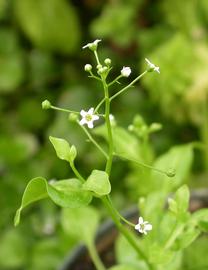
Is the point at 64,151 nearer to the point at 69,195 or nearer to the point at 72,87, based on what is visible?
the point at 69,195

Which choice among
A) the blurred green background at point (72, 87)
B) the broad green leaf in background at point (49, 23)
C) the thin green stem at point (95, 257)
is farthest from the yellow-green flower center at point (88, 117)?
the broad green leaf in background at point (49, 23)

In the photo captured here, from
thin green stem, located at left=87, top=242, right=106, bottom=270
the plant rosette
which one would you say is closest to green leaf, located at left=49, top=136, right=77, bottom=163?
the plant rosette

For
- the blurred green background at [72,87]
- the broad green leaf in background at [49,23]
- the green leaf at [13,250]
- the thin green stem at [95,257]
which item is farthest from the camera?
the broad green leaf in background at [49,23]

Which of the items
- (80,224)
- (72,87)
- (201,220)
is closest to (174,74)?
(72,87)

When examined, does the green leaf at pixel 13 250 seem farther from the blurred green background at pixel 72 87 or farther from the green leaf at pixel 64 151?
the green leaf at pixel 64 151

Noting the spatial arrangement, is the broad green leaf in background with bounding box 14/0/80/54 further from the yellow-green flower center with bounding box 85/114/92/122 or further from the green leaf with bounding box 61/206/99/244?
the yellow-green flower center with bounding box 85/114/92/122
